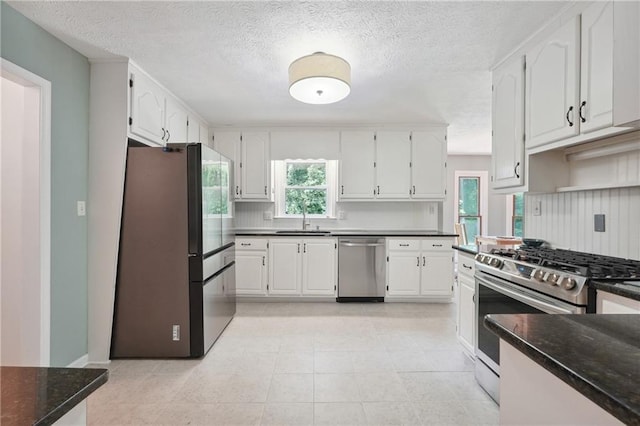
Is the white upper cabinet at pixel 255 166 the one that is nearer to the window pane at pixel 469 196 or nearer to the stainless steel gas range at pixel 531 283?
the stainless steel gas range at pixel 531 283

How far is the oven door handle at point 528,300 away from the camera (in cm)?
150

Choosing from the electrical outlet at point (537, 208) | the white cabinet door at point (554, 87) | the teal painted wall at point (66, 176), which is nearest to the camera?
the white cabinet door at point (554, 87)

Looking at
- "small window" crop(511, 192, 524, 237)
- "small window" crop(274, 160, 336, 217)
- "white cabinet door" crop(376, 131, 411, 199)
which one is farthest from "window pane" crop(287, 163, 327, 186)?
"small window" crop(511, 192, 524, 237)

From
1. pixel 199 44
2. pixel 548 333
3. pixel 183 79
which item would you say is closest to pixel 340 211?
pixel 183 79

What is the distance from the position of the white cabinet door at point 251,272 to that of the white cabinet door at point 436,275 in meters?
2.06

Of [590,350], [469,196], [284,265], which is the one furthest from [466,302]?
[469,196]

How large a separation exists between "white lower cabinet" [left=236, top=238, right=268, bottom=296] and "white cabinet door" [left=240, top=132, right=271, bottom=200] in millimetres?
681

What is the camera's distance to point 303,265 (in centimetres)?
409

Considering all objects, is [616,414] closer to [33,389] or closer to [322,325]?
[33,389]

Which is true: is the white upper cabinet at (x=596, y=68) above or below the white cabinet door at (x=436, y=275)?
above

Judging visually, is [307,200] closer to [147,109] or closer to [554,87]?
[147,109]

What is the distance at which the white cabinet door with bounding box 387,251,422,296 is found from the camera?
4.06 meters

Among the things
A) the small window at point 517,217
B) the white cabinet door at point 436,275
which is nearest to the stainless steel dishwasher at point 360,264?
the white cabinet door at point 436,275

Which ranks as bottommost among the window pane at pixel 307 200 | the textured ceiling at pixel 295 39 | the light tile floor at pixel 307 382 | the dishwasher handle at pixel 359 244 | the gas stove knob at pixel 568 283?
the light tile floor at pixel 307 382
